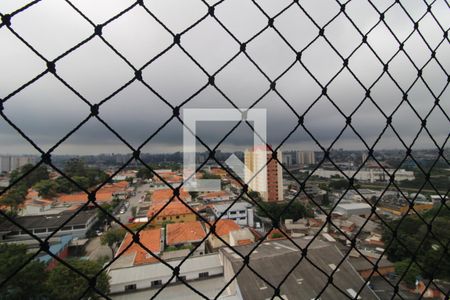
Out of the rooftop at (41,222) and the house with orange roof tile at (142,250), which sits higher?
the rooftop at (41,222)

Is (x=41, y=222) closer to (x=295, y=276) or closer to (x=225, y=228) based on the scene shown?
(x=225, y=228)

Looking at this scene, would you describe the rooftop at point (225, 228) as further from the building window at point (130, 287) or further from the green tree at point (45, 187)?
the green tree at point (45, 187)

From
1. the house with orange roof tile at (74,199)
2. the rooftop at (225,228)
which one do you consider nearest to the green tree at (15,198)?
the house with orange roof tile at (74,199)

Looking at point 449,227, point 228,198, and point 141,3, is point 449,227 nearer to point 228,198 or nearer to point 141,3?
point 141,3

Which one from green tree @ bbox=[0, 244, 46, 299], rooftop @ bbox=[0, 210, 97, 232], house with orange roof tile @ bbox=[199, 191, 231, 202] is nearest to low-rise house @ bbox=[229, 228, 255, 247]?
rooftop @ bbox=[0, 210, 97, 232]

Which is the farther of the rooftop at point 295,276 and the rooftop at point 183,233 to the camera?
the rooftop at point 183,233

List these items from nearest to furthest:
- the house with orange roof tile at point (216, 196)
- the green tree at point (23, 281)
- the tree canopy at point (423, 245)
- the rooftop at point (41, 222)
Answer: the green tree at point (23, 281) → the tree canopy at point (423, 245) → the rooftop at point (41, 222) → the house with orange roof tile at point (216, 196)

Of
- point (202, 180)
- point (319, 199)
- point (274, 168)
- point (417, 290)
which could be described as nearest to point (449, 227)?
point (417, 290)
